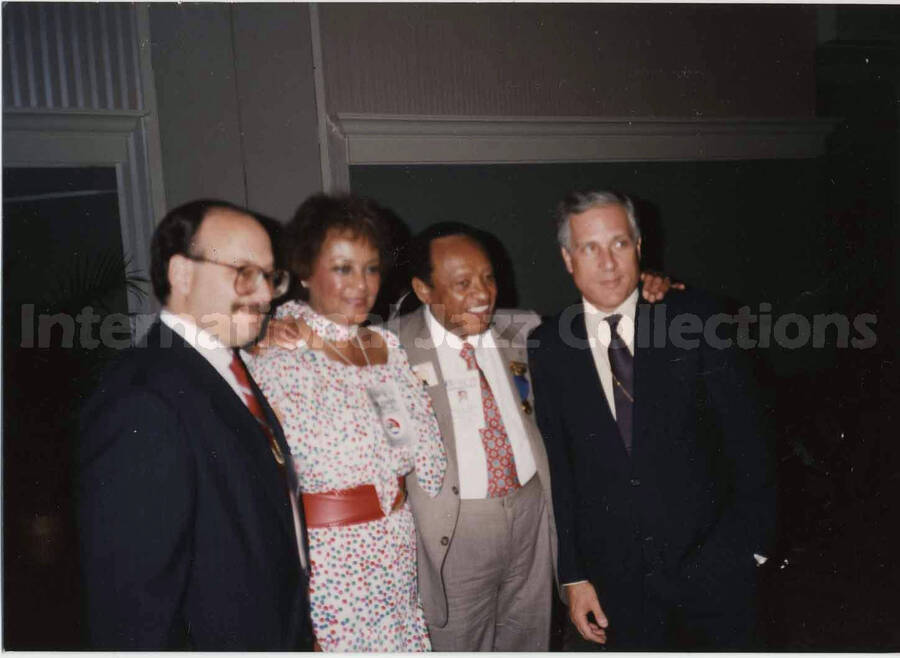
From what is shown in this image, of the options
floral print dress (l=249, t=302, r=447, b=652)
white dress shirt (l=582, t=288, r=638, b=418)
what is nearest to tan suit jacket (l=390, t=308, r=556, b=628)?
floral print dress (l=249, t=302, r=447, b=652)

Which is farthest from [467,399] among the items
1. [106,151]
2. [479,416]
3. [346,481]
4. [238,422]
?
[106,151]

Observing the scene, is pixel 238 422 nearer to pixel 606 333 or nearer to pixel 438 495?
pixel 438 495

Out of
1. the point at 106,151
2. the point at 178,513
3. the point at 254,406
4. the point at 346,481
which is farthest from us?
the point at 106,151

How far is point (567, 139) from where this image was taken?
3.95 metres

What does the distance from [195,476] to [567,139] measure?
3163 millimetres

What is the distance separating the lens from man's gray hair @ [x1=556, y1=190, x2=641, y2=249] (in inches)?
80.0

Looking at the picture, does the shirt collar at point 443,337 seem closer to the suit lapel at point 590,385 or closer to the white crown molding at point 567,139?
the suit lapel at point 590,385

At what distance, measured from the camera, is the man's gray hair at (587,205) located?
2.03 meters

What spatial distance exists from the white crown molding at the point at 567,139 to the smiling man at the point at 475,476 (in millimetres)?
1337

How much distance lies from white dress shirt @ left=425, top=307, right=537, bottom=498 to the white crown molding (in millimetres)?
1505

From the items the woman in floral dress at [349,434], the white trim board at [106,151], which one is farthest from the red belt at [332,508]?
the white trim board at [106,151]

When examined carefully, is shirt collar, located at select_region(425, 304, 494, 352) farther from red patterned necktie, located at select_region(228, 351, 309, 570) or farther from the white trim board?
the white trim board

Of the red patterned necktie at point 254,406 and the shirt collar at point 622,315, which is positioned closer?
the red patterned necktie at point 254,406

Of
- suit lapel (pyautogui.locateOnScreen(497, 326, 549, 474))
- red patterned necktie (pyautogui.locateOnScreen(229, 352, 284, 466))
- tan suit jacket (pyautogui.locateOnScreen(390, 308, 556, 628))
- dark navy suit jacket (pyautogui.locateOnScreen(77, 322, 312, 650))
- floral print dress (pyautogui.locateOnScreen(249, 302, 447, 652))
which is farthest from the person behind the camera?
suit lapel (pyautogui.locateOnScreen(497, 326, 549, 474))
